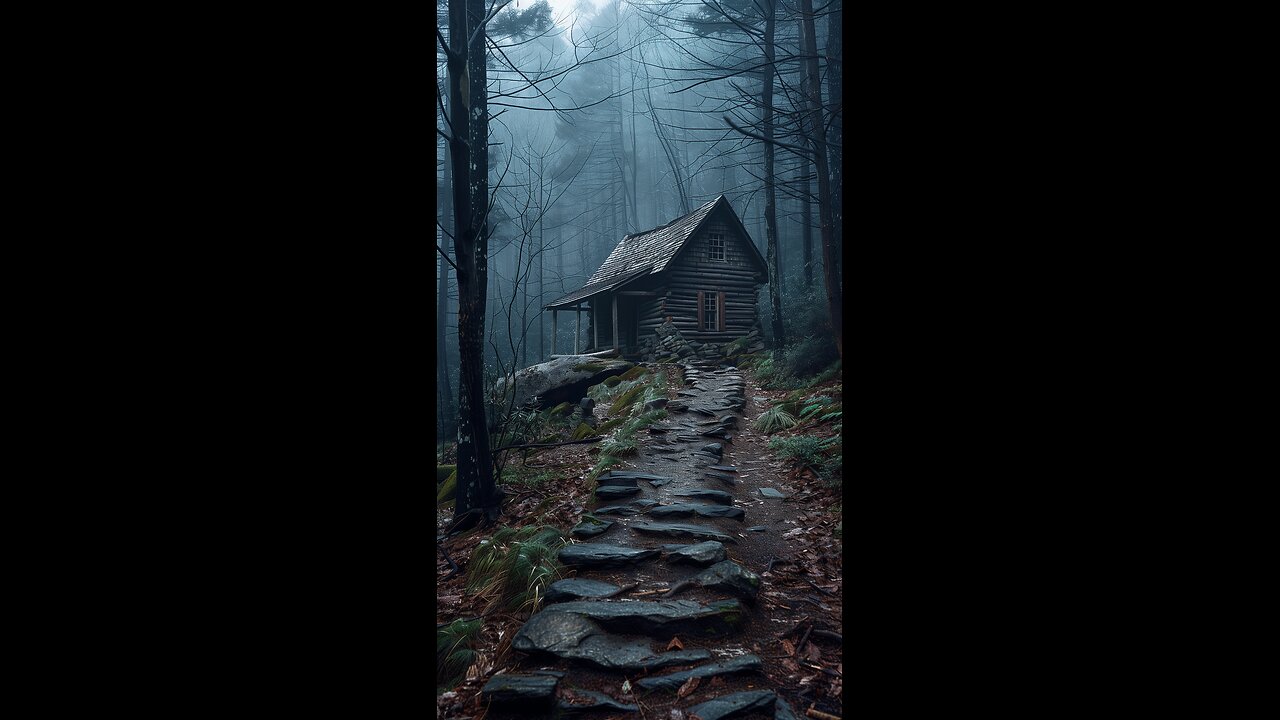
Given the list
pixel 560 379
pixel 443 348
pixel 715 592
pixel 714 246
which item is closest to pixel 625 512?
pixel 715 592

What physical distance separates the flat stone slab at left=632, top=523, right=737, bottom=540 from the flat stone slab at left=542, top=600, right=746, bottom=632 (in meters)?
1.03

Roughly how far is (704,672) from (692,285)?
54.0ft

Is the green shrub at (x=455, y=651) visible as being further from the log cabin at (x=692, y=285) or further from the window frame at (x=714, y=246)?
the window frame at (x=714, y=246)

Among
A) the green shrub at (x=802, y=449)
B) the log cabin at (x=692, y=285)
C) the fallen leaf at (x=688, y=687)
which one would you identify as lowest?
the fallen leaf at (x=688, y=687)

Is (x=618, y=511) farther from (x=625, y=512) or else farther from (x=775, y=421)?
(x=775, y=421)

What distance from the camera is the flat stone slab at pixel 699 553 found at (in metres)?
3.46

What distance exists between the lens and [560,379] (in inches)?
495

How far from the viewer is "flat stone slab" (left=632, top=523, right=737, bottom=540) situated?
13.1ft

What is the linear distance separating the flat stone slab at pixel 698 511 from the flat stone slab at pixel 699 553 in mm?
796

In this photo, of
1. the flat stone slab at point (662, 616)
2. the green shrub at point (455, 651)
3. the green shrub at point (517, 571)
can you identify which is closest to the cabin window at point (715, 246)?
the green shrub at point (517, 571)

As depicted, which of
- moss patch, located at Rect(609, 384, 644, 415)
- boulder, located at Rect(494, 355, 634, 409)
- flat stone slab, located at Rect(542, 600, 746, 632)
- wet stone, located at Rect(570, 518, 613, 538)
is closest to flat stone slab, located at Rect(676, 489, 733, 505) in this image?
wet stone, located at Rect(570, 518, 613, 538)

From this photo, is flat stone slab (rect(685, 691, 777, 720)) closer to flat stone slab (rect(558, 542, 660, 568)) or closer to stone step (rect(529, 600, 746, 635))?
stone step (rect(529, 600, 746, 635))
